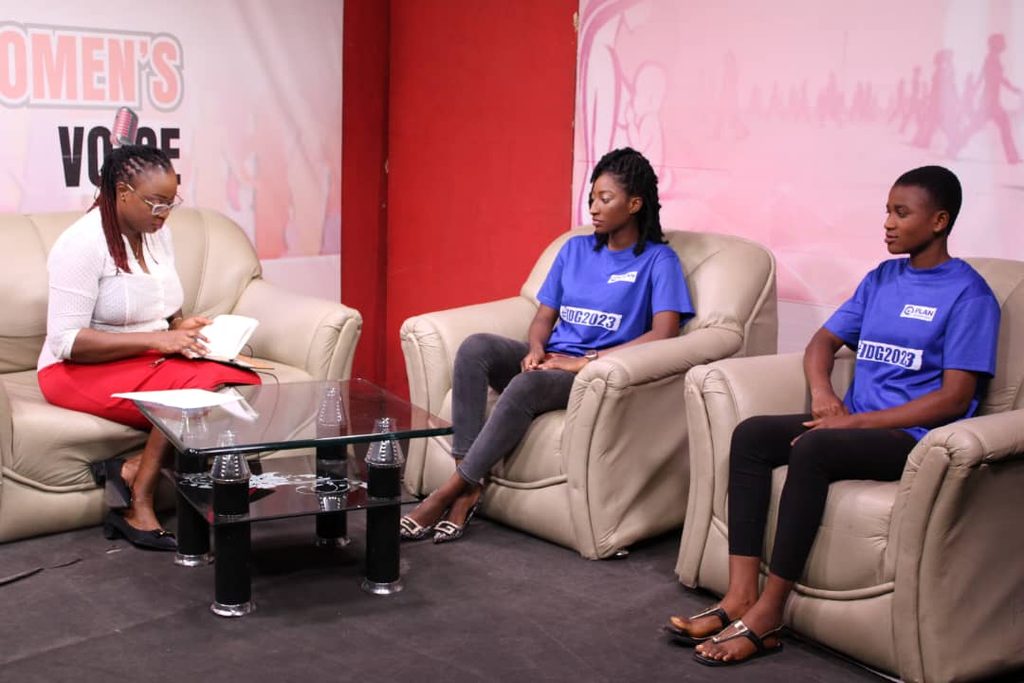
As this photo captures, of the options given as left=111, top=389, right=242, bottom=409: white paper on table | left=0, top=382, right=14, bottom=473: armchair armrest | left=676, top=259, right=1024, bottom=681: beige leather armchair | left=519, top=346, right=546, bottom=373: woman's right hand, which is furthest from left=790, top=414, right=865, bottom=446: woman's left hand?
left=0, top=382, right=14, bottom=473: armchair armrest

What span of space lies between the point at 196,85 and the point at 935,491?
3.29 meters

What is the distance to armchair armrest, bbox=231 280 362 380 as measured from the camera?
407cm

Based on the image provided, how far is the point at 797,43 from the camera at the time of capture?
3889mm

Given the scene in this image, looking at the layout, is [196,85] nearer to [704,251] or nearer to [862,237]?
[704,251]

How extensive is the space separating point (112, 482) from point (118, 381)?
29 cm

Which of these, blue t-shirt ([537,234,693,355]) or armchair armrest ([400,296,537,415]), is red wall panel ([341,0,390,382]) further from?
blue t-shirt ([537,234,693,355])

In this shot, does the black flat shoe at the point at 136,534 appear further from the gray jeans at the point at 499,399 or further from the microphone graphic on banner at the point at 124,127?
the microphone graphic on banner at the point at 124,127

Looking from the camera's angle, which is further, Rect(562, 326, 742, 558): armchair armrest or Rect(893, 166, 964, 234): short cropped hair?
Rect(562, 326, 742, 558): armchair armrest

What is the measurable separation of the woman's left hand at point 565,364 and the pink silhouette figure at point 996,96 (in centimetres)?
130

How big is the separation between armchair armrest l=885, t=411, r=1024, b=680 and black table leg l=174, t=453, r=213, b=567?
1.79 metres

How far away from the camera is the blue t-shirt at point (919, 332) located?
2.98 meters

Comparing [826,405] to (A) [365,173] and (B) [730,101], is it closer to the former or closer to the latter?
(B) [730,101]

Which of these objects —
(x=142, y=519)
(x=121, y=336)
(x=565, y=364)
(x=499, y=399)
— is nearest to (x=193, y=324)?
(x=121, y=336)

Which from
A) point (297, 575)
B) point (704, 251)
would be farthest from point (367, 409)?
point (704, 251)
